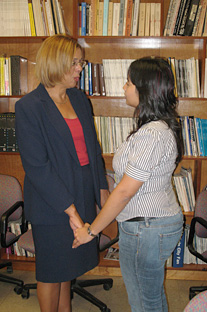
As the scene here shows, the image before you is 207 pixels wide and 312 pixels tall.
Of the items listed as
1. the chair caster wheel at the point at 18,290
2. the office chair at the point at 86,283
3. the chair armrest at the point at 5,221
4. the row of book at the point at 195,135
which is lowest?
the chair caster wheel at the point at 18,290

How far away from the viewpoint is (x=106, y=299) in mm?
2465

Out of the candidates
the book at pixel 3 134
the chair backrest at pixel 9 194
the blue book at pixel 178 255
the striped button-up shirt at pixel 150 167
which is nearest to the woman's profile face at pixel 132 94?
the striped button-up shirt at pixel 150 167

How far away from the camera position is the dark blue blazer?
4.88 feet

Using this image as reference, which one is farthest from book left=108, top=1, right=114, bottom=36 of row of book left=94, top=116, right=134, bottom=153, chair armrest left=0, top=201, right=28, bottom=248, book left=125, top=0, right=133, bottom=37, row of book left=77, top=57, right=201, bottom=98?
chair armrest left=0, top=201, right=28, bottom=248

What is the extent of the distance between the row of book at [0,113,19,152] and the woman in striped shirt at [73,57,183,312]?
A: 154 centimetres

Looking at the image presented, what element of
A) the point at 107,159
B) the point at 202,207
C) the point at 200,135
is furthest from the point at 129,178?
the point at 107,159

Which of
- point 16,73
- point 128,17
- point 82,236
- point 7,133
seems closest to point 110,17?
point 128,17

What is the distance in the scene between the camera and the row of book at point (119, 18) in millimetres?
2523

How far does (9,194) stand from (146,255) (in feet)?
4.95

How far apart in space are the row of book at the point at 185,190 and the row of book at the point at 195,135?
20cm

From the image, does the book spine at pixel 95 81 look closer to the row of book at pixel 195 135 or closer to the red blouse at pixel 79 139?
the row of book at pixel 195 135

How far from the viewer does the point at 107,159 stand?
2.96 metres

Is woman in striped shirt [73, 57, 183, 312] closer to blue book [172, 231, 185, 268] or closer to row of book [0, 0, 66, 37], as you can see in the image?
blue book [172, 231, 185, 268]

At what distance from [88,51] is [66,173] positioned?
1.63 metres
